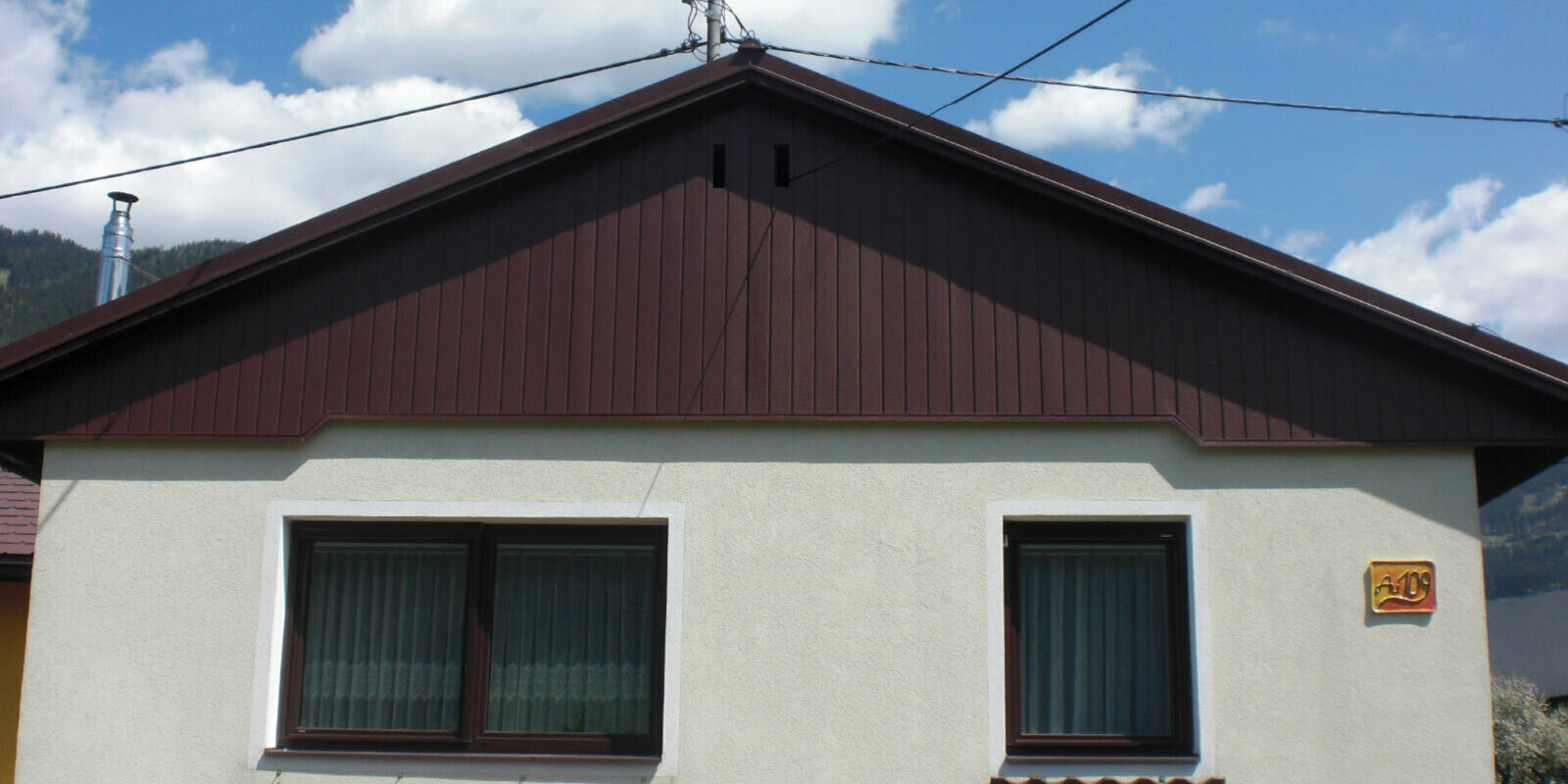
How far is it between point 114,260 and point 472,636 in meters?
8.49

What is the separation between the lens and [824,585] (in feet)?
20.3

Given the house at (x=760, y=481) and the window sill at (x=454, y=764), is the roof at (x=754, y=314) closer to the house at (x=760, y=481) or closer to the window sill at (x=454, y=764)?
the house at (x=760, y=481)

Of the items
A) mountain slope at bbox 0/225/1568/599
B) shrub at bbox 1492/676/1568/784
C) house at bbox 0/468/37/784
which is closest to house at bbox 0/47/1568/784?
house at bbox 0/468/37/784

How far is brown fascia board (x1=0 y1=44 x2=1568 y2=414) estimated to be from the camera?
19.7 ft

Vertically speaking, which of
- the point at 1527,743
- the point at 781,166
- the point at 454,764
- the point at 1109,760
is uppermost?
the point at 781,166

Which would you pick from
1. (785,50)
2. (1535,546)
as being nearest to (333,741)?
(785,50)

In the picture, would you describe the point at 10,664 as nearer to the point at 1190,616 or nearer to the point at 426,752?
the point at 426,752

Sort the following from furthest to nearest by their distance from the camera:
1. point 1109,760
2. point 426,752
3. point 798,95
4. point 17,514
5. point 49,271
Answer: point 49,271 < point 17,514 < point 798,95 < point 426,752 < point 1109,760

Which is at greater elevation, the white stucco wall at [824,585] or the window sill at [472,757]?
the white stucco wall at [824,585]

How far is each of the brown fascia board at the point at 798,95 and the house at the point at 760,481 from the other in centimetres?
2

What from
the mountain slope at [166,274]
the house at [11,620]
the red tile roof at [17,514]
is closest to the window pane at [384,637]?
the house at [11,620]

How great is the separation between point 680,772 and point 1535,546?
197ft

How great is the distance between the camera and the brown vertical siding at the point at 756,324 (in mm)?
6270

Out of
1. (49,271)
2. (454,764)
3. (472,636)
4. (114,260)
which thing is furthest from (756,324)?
(49,271)
